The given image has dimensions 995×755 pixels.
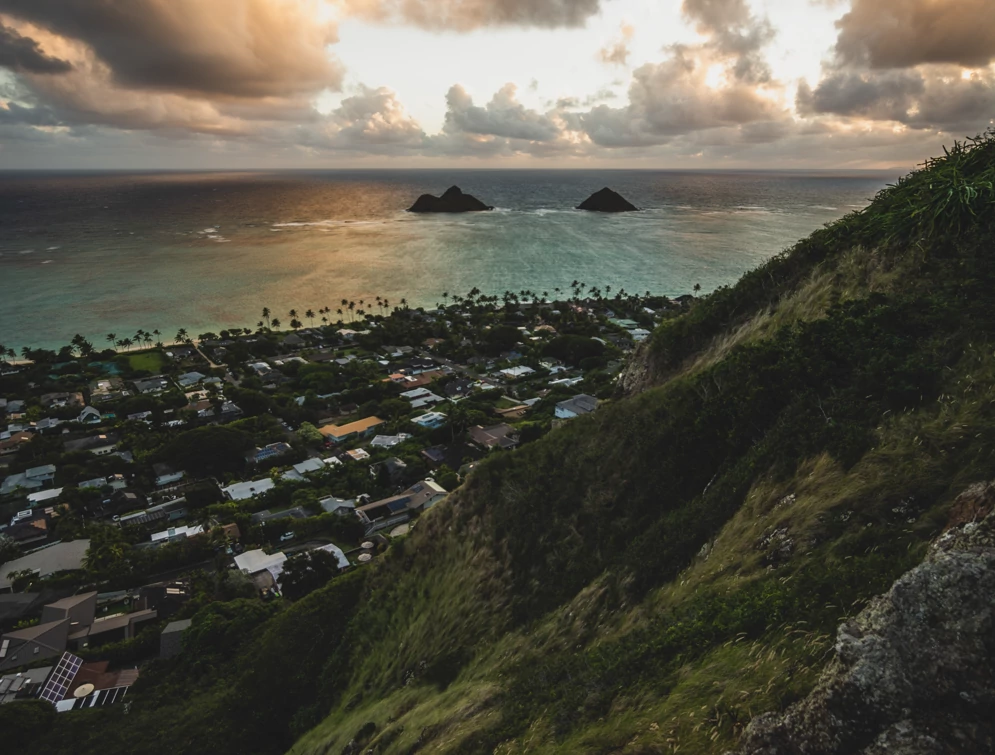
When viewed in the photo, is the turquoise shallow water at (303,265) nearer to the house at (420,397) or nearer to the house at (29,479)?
the house at (420,397)

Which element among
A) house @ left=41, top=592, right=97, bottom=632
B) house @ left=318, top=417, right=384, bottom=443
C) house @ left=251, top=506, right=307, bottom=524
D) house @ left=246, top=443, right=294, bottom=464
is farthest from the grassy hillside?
house @ left=318, top=417, right=384, bottom=443

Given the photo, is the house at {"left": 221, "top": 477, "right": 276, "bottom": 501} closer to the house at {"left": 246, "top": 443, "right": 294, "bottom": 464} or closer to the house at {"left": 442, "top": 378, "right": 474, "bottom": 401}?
the house at {"left": 246, "top": 443, "right": 294, "bottom": 464}

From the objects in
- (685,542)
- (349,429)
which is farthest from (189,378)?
(685,542)

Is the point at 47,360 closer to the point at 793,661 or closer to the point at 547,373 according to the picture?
the point at 547,373

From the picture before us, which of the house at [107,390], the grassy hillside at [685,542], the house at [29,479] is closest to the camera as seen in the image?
the grassy hillside at [685,542]

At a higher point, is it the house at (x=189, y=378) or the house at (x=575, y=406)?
the house at (x=575, y=406)

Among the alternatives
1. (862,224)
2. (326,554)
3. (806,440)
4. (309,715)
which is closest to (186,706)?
(309,715)

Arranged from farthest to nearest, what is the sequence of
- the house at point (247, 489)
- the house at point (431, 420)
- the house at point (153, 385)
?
1. the house at point (153, 385)
2. the house at point (431, 420)
3. the house at point (247, 489)

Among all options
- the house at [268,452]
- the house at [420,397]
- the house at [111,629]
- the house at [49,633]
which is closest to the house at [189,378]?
the house at [268,452]
